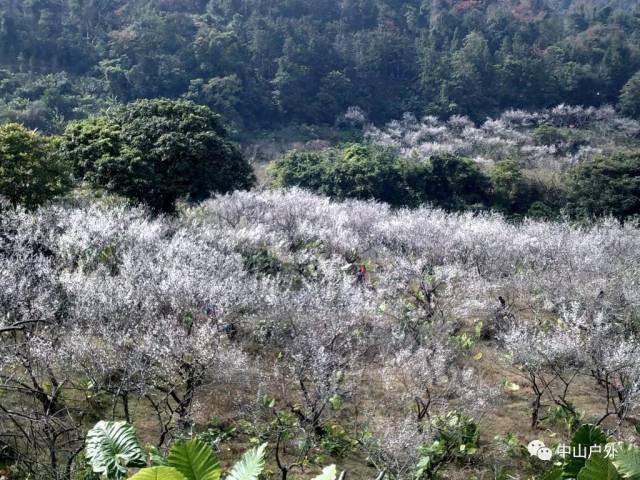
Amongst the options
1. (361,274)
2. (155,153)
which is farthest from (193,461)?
(155,153)

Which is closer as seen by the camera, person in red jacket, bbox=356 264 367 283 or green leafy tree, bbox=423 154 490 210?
person in red jacket, bbox=356 264 367 283

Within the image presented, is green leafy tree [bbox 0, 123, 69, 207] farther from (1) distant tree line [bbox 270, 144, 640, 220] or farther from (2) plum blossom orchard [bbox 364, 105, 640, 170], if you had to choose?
(2) plum blossom orchard [bbox 364, 105, 640, 170]

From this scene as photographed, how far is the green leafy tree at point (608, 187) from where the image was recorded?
93.2 feet

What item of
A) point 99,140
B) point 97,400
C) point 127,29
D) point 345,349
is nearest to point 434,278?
point 345,349

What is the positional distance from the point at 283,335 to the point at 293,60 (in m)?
41.0

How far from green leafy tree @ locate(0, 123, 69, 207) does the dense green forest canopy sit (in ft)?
69.9

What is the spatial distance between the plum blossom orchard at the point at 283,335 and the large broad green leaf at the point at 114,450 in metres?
2.97

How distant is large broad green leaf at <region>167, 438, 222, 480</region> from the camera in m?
2.67

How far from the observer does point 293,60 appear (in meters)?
50.0

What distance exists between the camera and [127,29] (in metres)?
47.9

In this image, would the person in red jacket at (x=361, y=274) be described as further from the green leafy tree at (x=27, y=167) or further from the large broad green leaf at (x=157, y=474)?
the large broad green leaf at (x=157, y=474)

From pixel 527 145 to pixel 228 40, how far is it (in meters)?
26.5

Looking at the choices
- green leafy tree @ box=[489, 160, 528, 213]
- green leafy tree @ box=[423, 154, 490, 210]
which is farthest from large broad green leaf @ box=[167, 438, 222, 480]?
green leafy tree @ box=[489, 160, 528, 213]

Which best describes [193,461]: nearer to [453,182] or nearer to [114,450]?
[114,450]
